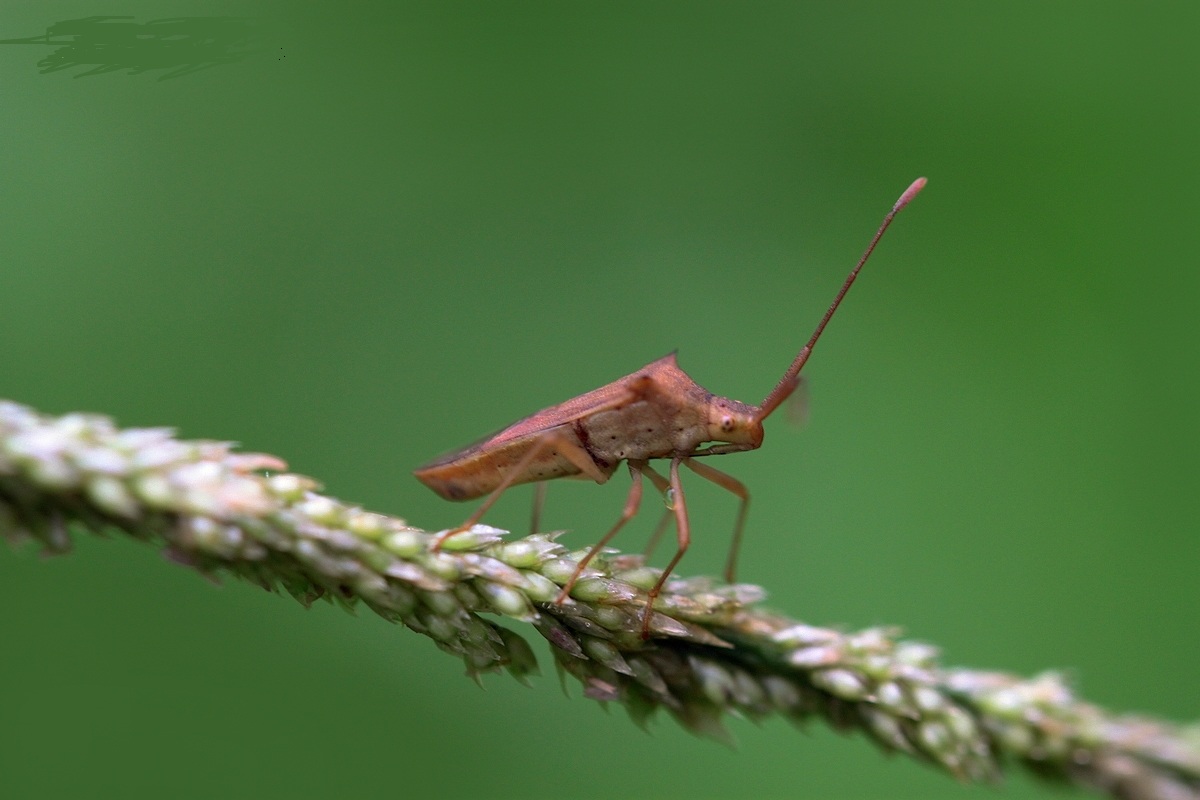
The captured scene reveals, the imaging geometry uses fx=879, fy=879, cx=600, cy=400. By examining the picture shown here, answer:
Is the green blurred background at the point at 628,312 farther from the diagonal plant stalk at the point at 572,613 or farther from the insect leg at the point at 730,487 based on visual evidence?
the diagonal plant stalk at the point at 572,613

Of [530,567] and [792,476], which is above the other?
[792,476]

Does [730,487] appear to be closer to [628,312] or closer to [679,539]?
[679,539]

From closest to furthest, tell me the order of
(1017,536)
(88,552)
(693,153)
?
(88,552) < (1017,536) < (693,153)

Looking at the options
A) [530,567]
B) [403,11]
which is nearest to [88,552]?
[530,567]

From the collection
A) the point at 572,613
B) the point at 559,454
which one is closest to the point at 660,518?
the point at 559,454

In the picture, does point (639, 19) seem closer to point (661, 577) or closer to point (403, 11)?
point (403, 11)
